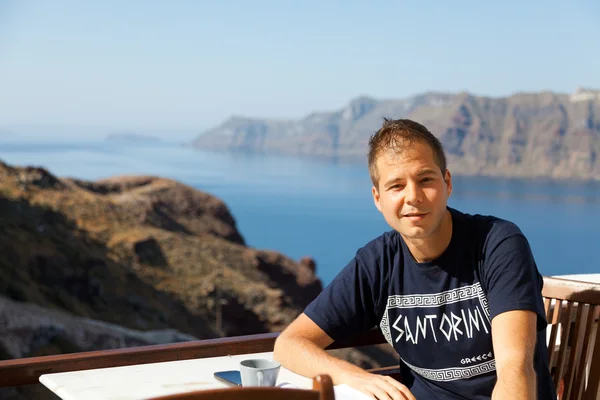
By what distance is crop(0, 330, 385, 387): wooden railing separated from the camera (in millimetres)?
1900

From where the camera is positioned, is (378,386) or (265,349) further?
(265,349)

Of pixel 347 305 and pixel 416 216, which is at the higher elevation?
pixel 416 216

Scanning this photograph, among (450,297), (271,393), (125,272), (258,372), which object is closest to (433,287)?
(450,297)

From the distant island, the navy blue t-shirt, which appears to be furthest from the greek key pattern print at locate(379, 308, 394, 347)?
the distant island

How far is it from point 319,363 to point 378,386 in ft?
0.67

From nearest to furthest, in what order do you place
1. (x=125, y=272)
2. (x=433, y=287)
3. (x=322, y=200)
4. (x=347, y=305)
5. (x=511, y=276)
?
(x=511, y=276), (x=433, y=287), (x=347, y=305), (x=125, y=272), (x=322, y=200)

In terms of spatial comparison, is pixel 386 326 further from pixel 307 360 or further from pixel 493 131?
pixel 493 131

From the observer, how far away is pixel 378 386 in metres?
1.68

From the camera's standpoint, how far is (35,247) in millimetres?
23781

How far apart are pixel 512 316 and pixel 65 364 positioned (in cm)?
109

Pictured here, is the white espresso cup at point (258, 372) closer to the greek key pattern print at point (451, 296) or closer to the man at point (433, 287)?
the man at point (433, 287)

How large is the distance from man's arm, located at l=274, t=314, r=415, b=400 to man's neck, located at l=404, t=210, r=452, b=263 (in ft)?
0.97

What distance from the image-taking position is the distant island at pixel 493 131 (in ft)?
392

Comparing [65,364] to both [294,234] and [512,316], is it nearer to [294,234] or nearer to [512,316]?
[512,316]
